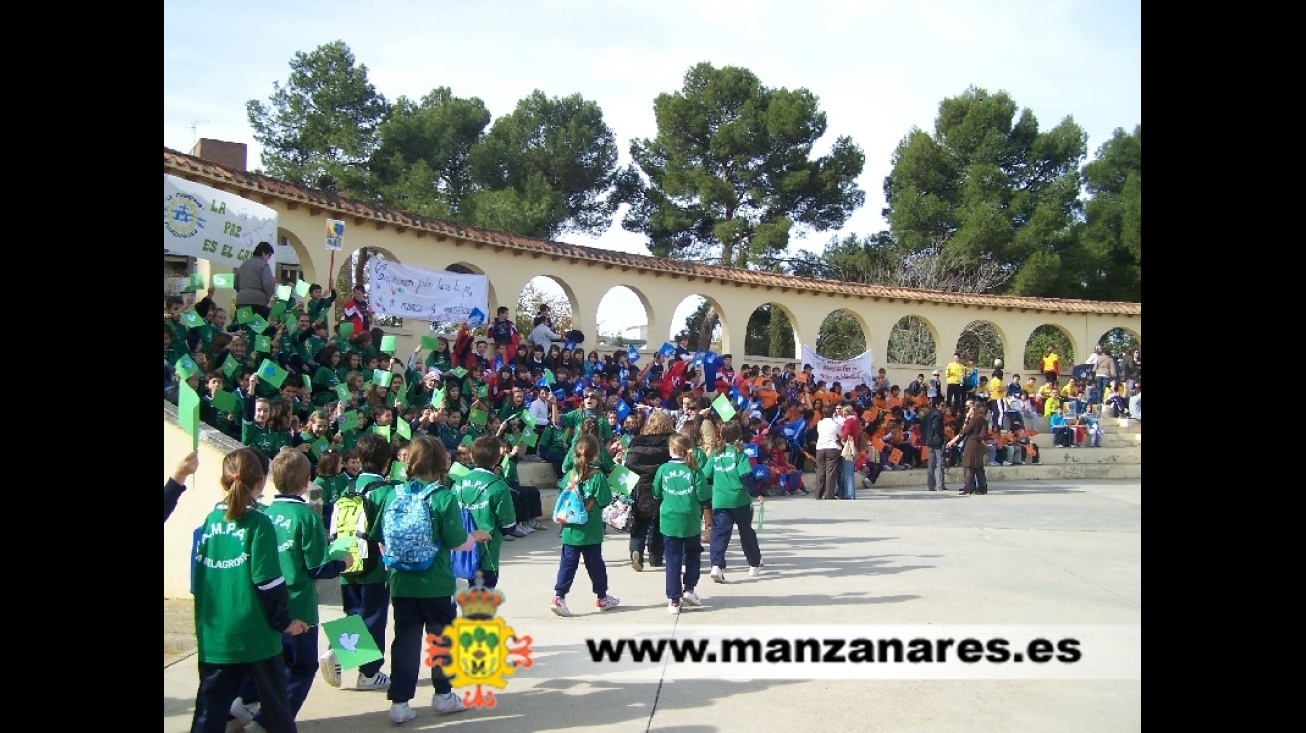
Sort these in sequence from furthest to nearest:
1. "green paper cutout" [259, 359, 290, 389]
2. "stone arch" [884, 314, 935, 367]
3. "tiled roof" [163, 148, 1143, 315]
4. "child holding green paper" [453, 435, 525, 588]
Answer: "stone arch" [884, 314, 935, 367], "tiled roof" [163, 148, 1143, 315], "green paper cutout" [259, 359, 290, 389], "child holding green paper" [453, 435, 525, 588]

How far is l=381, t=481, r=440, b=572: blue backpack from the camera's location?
5125 millimetres

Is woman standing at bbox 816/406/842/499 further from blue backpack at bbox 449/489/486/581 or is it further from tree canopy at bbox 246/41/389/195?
tree canopy at bbox 246/41/389/195

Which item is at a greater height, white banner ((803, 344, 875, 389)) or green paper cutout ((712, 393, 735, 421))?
white banner ((803, 344, 875, 389))

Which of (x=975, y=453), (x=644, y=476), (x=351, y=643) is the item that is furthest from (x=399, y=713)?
(x=975, y=453)

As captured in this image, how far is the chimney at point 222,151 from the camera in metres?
22.8

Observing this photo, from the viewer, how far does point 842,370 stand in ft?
74.1

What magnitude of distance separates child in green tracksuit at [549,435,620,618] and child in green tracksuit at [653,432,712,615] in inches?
21.5

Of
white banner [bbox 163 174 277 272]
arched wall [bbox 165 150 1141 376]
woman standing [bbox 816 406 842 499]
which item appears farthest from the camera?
woman standing [bbox 816 406 842 499]

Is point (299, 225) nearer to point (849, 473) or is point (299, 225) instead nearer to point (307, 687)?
point (849, 473)

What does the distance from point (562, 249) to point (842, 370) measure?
24.0ft

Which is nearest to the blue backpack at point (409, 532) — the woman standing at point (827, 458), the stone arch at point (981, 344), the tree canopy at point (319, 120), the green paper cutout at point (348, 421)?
the green paper cutout at point (348, 421)

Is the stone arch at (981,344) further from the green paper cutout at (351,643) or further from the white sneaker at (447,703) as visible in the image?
the green paper cutout at (351,643)

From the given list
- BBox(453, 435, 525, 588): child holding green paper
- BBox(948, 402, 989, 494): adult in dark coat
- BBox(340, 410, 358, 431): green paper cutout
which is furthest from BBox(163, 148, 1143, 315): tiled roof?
BBox(948, 402, 989, 494): adult in dark coat

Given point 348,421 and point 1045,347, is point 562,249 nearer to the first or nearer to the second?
point 348,421
